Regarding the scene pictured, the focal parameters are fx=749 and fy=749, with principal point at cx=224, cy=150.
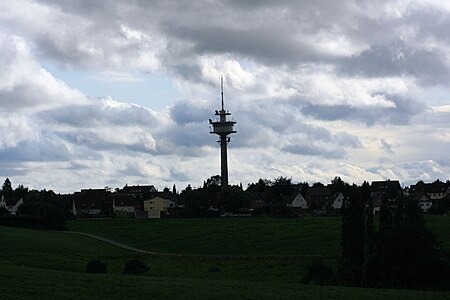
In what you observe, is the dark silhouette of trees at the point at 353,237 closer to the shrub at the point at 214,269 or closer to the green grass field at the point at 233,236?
the green grass field at the point at 233,236

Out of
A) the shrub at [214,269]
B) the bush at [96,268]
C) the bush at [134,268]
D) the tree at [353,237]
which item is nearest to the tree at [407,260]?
the tree at [353,237]

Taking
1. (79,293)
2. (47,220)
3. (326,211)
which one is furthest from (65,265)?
(326,211)

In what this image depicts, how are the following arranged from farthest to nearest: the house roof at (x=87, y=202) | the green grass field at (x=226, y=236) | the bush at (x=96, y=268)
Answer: the house roof at (x=87, y=202), the green grass field at (x=226, y=236), the bush at (x=96, y=268)

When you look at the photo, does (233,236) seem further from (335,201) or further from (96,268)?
(335,201)

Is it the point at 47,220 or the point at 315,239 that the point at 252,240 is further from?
the point at 47,220

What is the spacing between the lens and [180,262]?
7344 centimetres

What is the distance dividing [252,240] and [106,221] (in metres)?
49.5

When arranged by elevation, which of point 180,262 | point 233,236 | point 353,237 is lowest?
point 180,262

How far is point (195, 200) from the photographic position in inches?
6417

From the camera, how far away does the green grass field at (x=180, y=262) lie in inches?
1461

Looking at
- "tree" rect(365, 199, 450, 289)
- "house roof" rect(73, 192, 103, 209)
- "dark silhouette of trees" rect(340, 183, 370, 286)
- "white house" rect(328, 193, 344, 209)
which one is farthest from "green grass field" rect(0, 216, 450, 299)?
"white house" rect(328, 193, 344, 209)

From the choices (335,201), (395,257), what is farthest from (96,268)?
(335,201)

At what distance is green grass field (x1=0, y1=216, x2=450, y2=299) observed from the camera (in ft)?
122

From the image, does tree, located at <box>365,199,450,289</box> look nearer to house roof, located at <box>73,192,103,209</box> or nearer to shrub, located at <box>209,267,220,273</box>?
shrub, located at <box>209,267,220,273</box>
